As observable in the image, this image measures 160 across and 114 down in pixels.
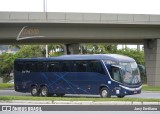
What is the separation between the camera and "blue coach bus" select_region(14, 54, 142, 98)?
2891cm

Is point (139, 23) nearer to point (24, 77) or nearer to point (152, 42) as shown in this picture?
point (152, 42)

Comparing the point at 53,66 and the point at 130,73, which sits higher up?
the point at 53,66

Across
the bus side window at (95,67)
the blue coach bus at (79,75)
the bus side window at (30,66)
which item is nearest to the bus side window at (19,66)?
the blue coach bus at (79,75)

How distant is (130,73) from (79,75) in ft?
11.6

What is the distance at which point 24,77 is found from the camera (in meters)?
33.5

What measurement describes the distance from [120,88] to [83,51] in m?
50.5

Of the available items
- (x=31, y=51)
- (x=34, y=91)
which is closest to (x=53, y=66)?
(x=34, y=91)

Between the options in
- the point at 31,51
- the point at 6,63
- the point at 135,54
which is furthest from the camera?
the point at 6,63

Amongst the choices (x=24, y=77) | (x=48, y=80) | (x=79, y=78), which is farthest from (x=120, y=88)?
(x=24, y=77)

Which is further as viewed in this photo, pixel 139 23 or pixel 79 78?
pixel 139 23

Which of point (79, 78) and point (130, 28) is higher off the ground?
point (130, 28)

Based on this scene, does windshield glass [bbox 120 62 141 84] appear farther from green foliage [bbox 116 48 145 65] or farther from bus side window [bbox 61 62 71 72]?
green foliage [bbox 116 48 145 65]

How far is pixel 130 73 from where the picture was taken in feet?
96.8

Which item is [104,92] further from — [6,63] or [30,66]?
[6,63]
